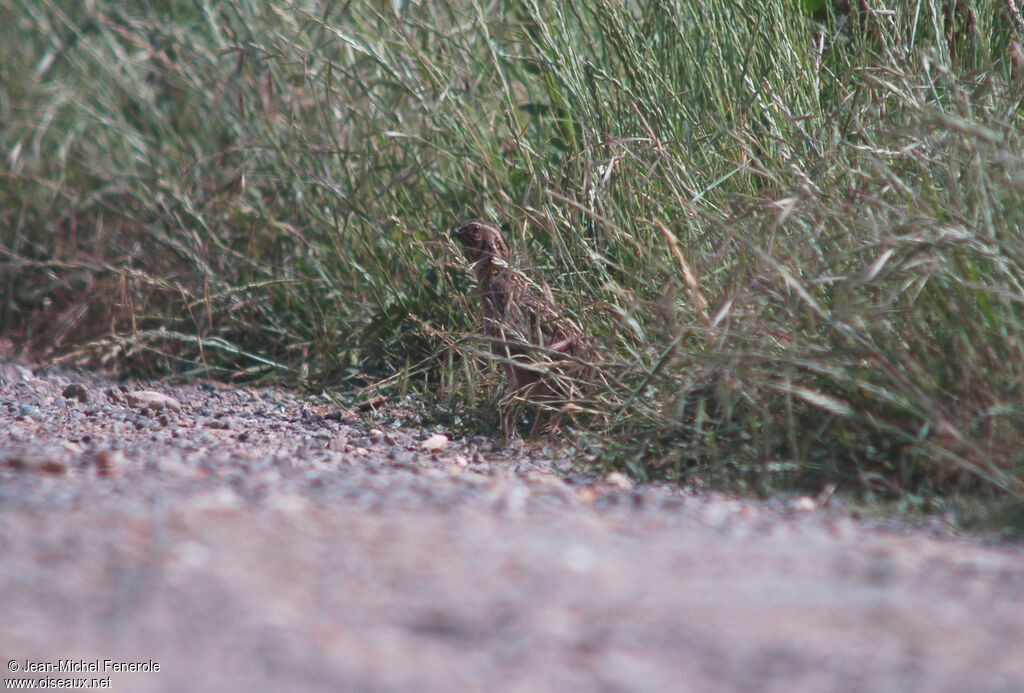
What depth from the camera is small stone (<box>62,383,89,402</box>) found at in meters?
3.37

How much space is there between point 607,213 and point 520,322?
43 cm

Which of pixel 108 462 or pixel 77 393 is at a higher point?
pixel 108 462

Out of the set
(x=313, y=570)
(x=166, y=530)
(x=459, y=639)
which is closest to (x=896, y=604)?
(x=459, y=639)

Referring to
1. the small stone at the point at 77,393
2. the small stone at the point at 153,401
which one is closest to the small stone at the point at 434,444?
the small stone at the point at 153,401

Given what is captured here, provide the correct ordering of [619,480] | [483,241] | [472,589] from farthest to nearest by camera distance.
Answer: [483,241], [619,480], [472,589]

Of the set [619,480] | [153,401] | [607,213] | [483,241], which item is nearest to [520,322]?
[483,241]

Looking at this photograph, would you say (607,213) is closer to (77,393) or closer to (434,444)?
(434,444)

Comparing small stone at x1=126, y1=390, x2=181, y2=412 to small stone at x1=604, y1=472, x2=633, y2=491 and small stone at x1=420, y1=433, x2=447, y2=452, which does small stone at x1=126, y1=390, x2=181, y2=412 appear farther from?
small stone at x1=604, y1=472, x2=633, y2=491

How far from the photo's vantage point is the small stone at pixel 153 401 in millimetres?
3268

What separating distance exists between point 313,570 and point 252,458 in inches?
38.0

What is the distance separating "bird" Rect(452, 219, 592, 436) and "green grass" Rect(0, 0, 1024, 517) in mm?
107

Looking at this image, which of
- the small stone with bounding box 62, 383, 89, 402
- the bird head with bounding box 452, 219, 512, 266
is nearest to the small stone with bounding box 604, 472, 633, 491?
the bird head with bounding box 452, 219, 512, 266

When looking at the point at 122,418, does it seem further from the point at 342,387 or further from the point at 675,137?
the point at 675,137

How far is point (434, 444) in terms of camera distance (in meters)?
2.77
